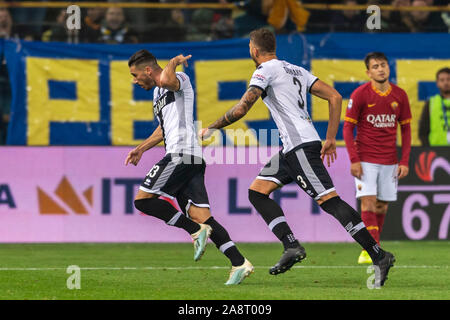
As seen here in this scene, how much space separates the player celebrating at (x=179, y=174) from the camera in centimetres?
848

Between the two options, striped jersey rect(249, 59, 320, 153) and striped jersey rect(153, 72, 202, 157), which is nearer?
striped jersey rect(249, 59, 320, 153)

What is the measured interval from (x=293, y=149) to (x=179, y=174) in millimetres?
962

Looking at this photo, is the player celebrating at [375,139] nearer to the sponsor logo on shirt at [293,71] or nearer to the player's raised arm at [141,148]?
the sponsor logo on shirt at [293,71]

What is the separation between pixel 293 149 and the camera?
8375 mm

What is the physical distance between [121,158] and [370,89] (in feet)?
12.7

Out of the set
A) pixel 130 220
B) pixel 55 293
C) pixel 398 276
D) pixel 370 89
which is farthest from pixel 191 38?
pixel 55 293

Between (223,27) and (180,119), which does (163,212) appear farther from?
(223,27)

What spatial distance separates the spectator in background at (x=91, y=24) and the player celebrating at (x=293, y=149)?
5.93 meters

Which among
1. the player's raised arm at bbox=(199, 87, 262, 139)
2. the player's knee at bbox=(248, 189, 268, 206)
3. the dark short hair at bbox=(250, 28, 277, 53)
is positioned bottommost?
Result: the player's knee at bbox=(248, 189, 268, 206)

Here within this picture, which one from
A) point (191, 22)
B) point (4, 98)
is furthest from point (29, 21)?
point (191, 22)

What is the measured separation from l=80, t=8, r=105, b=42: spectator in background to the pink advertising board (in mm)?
1779

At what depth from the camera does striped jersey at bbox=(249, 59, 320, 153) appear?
838 centimetres

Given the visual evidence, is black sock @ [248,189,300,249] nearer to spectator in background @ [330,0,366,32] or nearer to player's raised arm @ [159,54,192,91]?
player's raised arm @ [159,54,192,91]

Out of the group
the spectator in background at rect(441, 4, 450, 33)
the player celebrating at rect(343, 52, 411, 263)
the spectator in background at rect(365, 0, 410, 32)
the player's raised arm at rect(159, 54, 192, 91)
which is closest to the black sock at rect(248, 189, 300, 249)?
the player's raised arm at rect(159, 54, 192, 91)
